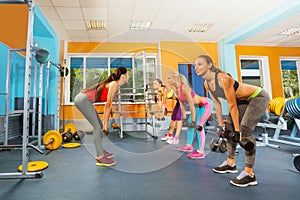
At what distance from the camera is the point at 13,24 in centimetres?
268

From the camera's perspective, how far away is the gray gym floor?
3.52 feet

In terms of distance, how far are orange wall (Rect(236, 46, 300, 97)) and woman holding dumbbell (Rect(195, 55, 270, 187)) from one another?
3.99 m

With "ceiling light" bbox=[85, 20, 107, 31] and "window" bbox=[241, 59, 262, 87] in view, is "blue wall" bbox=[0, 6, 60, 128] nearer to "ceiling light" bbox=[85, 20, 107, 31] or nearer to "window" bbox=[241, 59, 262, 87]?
"ceiling light" bbox=[85, 20, 107, 31]

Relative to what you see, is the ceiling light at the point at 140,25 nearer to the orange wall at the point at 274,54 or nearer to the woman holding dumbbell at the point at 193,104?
the woman holding dumbbell at the point at 193,104

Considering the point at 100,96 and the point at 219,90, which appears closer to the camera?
the point at 219,90

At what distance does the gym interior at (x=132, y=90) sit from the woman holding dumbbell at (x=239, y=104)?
136mm

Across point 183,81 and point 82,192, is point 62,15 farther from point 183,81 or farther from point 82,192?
point 82,192

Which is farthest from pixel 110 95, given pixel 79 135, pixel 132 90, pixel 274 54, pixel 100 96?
pixel 274 54

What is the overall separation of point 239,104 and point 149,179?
0.83 meters

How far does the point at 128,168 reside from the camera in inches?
61.0

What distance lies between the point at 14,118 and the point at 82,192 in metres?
2.62

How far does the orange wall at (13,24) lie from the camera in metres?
2.48

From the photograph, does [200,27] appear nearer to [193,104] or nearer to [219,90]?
[193,104]

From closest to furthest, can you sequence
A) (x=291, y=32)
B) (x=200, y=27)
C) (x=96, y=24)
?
(x=96, y=24)
(x=200, y=27)
(x=291, y=32)
